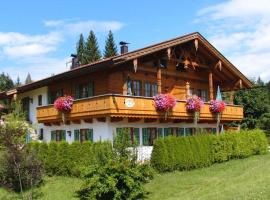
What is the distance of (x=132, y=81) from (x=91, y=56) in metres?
50.7

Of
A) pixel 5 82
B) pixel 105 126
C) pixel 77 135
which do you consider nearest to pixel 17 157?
pixel 105 126

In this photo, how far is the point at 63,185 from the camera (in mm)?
20672

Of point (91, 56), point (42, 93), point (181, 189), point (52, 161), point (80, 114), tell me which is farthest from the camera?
point (91, 56)

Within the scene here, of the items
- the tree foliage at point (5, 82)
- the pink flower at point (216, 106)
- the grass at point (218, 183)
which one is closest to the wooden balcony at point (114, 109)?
the pink flower at point (216, 106)

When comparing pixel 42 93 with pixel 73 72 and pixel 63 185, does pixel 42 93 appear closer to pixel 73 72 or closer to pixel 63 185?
pixel 73 72

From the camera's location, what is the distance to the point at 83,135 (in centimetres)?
2714

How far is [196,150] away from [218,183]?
4.53m

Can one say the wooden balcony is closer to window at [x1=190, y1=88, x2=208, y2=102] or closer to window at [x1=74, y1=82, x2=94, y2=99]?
window at [x1=74, y1=82, x2=94, y2=99]

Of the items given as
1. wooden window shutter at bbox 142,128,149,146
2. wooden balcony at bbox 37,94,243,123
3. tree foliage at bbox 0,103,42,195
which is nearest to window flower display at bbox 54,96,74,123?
wooden balcony at bbox 37,94,243,123

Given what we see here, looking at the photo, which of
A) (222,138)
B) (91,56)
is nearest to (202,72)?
(222,138)

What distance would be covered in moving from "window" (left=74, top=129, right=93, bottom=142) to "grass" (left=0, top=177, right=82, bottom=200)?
15.0ft

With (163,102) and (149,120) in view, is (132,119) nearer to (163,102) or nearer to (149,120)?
(149,120)

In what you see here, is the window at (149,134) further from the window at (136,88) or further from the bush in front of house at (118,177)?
the bush in front of house at (118,177)

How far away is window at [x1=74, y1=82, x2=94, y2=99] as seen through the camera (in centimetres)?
2825
